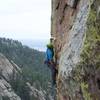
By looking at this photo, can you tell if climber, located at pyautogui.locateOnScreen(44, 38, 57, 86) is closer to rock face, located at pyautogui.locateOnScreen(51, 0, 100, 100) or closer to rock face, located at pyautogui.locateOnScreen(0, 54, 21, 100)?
rock face, located at pyautogui.locateOnScreen(51, 0, 100, 100)

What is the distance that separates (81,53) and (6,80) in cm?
13672

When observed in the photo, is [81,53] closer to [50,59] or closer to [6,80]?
[50,59]

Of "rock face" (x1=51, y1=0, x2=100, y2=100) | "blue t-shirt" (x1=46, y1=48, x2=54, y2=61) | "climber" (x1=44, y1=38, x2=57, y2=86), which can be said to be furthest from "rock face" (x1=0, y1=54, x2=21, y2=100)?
"rock face" (x1=51, y1=0, x2=100, y2=100)

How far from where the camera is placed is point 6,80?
494 ft

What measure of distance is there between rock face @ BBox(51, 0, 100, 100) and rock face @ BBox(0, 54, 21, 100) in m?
114

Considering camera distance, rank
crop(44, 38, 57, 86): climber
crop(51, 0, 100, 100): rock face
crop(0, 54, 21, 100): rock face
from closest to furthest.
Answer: crop(51, 0, 100, 100): rock face
crop(44, 38, 57, 86): climber
crop(0, 54, 21, 100): rock face

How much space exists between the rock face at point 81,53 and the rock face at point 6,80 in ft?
374

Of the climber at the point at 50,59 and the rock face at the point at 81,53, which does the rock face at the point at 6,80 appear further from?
the rock face at the point at 81,53

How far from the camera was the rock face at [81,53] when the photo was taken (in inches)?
578

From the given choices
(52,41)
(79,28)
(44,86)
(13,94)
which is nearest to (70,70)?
(79,28)

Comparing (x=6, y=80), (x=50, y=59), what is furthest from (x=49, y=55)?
(x=6, y=80)

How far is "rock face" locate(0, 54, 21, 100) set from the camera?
134m

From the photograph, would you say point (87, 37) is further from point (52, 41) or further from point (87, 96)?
point (52, 41)

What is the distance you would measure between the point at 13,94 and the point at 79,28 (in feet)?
406
